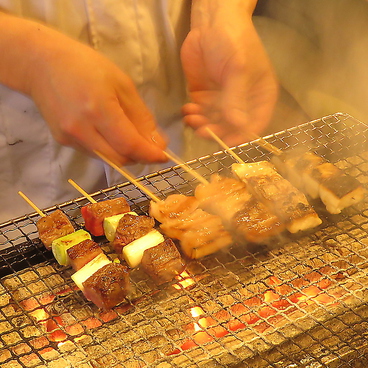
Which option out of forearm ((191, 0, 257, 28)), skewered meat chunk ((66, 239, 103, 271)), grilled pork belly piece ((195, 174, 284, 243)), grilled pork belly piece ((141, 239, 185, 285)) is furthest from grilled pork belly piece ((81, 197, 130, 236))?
forearm ((191, 0, 257, 28))

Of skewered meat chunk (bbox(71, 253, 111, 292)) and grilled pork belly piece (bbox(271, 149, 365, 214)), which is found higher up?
grilled pork belly piece (bbox(271, 149, 365, 214))

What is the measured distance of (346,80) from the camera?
16.1ft

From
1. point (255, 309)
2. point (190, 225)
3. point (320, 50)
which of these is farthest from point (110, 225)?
point (320, 50)

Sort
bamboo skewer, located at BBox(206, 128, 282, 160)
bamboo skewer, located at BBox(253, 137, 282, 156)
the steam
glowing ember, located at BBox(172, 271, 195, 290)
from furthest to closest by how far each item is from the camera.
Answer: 1. the steam
2. bamboo skewer, located at BBox(253, 137, 282, 156)
3. bamboo skewer, located at BBox(206, 128, 282, 160)
4. glowing ember, located at BBox(172, 271, 195, 290)

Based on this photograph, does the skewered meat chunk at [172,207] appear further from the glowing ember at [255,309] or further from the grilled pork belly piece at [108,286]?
the glowing ember at [255,309]

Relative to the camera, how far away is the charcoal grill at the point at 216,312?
7.51ft

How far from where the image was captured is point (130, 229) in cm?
287

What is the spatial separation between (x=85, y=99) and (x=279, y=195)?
4.28ft

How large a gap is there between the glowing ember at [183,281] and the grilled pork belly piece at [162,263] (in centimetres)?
5

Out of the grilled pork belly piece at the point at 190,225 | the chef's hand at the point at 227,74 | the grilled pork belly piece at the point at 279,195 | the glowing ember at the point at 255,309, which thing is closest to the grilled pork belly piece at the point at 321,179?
the grilled pork belly piece at the point at 279,195

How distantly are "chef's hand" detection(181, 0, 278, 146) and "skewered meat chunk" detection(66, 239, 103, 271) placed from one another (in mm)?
1068

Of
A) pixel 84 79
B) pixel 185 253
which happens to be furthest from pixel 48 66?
pixel 185 253

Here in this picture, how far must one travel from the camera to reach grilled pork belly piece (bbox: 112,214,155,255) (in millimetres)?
2855

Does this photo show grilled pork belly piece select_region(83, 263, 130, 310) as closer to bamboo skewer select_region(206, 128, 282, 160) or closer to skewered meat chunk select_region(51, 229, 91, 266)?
skewered meat chunk select_region(51, 229, 91, 266)
